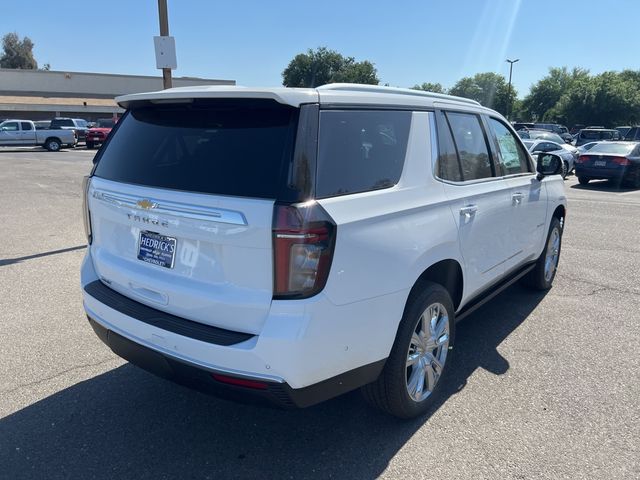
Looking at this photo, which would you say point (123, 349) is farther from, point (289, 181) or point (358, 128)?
point (358, 128)

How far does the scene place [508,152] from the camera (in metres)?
4.47

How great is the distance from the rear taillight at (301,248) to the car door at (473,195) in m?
1.20

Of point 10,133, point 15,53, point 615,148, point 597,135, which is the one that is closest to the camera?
point 615,148

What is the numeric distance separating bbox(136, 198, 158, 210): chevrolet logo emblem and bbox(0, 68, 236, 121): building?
52780mm

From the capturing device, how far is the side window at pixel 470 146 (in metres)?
3.57

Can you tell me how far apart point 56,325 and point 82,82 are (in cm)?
6198

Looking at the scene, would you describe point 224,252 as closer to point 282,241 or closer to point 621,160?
point 282,241

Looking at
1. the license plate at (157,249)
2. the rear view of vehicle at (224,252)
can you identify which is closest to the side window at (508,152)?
the rear view of vehicle at (224,252)

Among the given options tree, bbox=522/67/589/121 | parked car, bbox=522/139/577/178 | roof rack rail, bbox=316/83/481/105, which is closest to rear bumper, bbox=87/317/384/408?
roof rack rail, bbox=316/83/481/105

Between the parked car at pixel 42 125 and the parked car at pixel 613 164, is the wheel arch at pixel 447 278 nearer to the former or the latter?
the parked car at pixel 613 164

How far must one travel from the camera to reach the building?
50.6 meters

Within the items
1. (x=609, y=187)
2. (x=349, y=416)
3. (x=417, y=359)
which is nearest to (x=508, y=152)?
(x=417, y=359)

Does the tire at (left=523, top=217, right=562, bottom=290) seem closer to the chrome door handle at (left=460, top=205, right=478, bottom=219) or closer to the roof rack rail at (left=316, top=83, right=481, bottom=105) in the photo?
the chrome door handle at (left=460, top=205, right=478, bottom=219)

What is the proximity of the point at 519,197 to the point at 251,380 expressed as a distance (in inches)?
117
